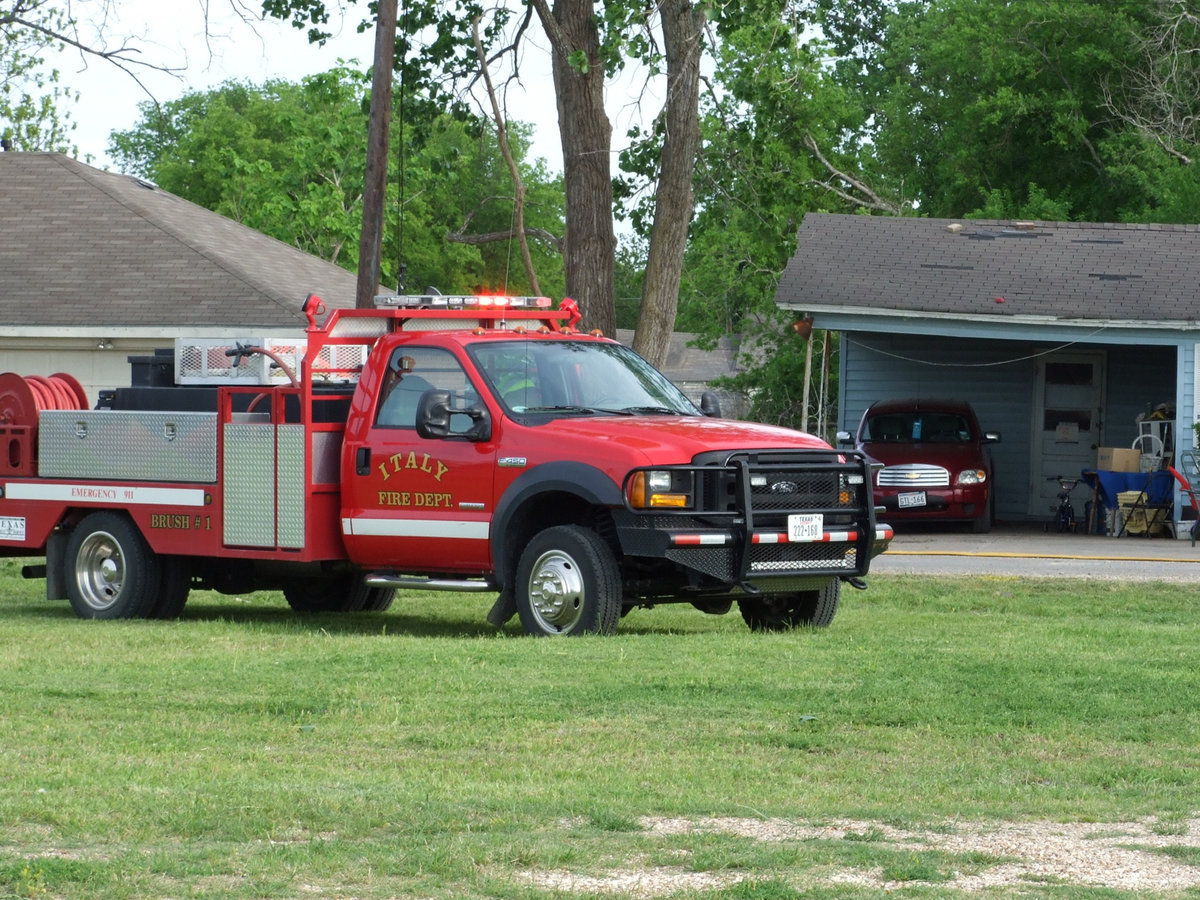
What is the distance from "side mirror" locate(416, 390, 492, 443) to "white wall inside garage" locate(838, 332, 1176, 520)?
15503 millimetres

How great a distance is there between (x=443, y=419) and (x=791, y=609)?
2777mm

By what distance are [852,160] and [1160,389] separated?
71.8 ft

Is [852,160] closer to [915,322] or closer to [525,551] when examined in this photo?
[915,322]

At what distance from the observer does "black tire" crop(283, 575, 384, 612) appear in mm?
14445

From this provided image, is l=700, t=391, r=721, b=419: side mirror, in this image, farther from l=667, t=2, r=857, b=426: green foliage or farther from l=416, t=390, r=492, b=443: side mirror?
l=667, t=2, r=857, b=426: green foliage

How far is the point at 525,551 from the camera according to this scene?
37.7ft

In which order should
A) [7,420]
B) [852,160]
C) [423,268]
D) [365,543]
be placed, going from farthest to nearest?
[423,268] → [852,160] → [7,420] → [365,543]

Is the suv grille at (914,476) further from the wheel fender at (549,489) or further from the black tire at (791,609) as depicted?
the wheel fender at (549,489)

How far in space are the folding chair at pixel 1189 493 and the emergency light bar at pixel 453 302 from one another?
10.8 m

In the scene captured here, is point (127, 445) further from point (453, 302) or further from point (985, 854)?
point (985, 854)

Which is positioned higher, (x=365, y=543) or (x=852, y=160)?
(x=852, y=160)

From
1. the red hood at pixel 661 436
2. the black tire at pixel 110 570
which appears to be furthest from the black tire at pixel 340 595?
the red hood at pixel 661 436

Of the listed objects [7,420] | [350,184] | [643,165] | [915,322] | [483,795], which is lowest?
[483,795]

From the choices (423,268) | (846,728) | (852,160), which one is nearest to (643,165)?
(846,728)
